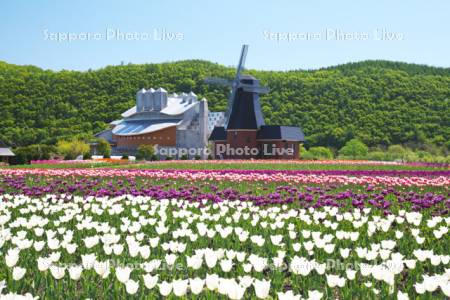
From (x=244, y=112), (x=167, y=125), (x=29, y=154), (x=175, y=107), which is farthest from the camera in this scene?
(x=175, y=107)

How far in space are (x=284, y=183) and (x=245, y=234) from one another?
1001cm

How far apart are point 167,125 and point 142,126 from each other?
4.31 metres

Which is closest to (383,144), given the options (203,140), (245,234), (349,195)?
(203,140)

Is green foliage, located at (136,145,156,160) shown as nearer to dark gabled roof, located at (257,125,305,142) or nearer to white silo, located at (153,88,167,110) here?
dark gabled roof, located at (257,125,305,142)

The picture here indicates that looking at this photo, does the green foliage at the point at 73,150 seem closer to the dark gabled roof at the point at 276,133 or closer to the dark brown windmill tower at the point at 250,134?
the dark brown windmill tower at the point at 250,134

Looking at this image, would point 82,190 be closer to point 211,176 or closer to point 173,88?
point 211,176

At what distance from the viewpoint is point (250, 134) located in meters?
45.0

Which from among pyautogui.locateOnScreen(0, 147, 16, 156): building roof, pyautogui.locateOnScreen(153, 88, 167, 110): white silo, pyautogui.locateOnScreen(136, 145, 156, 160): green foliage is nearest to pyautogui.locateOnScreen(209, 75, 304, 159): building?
pyautogui.locateOnScreen(136, 145, 156, 160): green foliage

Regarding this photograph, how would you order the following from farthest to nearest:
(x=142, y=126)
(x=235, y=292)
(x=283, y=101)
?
(x=283, y=101) < (x=142, y=126) < (x=235, y=292)

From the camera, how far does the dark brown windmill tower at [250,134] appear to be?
44.8m

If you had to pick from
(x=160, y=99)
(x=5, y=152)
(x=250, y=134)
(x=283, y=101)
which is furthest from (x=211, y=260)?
(x=283, y=101)

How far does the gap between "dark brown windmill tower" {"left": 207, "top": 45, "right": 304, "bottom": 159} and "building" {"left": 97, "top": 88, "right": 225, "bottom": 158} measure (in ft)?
39.8

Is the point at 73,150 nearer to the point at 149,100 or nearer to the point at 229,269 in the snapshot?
the point at 149,100

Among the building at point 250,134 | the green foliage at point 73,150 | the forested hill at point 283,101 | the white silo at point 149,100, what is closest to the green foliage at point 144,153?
the green foliage at point 73,150
